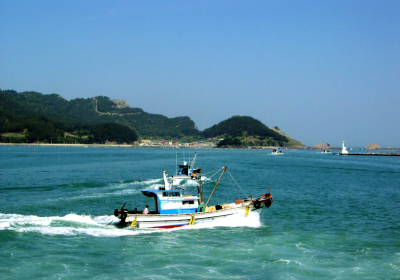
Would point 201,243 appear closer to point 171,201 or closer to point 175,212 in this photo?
point 175,212

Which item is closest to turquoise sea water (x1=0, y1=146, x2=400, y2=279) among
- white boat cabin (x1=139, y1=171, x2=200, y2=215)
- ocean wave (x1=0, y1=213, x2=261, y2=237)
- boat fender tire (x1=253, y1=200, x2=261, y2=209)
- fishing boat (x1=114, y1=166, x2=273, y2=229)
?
ocean wave (x1=0, y1=213, x2=261, y2=237)

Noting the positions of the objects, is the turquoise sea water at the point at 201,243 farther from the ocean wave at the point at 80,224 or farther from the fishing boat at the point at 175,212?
the fishing boat at the point at 175,212

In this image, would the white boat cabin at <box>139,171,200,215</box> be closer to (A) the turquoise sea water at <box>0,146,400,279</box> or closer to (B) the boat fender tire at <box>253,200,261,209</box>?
(A) the turquoise sea water at <box>0,146,400,279</box>

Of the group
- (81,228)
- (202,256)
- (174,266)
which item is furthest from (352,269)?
(81,228)

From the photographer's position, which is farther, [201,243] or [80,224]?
[80,224]

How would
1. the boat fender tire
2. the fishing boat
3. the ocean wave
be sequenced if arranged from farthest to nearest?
the boat fender tire
the fishing boat
the ocean wave

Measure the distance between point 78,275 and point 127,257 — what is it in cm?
351

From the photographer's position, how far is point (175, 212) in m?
29.2

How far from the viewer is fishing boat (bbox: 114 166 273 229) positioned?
2788cm

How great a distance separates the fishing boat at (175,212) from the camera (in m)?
27.9

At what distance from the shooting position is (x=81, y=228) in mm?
27969

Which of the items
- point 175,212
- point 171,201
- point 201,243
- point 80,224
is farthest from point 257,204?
point 80,224

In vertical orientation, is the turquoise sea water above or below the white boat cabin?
below

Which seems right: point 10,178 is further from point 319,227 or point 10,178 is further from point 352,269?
point 352,269
